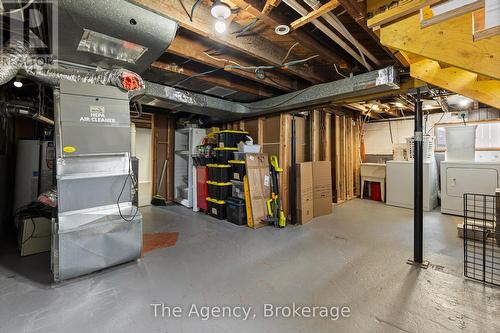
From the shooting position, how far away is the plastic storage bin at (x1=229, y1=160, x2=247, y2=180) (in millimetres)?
3955

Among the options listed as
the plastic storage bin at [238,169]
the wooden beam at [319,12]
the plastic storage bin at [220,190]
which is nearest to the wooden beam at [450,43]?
the wooden beam at [319,12]

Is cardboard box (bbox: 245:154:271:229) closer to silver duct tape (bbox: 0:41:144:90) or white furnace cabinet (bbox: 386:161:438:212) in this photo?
silver duct tape (bbox: 0:41:144:90)

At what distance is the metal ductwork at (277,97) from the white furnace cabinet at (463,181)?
2.91 metres

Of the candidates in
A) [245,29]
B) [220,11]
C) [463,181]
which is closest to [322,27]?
[245,29]

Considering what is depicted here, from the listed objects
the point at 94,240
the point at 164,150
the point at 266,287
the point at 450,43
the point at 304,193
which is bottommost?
the point at 266,287

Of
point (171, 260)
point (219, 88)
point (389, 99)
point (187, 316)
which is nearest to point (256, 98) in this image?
point (219, 88)

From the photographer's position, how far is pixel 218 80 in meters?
3.33

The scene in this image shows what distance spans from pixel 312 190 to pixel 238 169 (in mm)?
1483

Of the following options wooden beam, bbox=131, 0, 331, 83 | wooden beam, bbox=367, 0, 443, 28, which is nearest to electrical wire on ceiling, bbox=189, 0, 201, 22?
wooden beam, bbox=131, 0, 331, 83

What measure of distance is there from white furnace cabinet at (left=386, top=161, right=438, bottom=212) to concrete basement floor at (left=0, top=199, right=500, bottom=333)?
159 cm

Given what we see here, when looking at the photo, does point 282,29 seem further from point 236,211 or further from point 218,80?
point 236,211

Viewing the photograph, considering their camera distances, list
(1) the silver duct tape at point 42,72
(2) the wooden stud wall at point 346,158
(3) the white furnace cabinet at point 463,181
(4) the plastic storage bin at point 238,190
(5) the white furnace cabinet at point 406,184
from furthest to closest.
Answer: (2) the wooden stud wall at point 346,158 < (5) the white furnace cabinet at point 406,184 < (4) the plastic storage bin at point 238,190 < (3) the white furnace cabinet at point 463,181 < (1) the silver duct tape at point 42,72

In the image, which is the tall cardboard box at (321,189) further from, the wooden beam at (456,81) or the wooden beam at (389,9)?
the wooden beam at (389,9)

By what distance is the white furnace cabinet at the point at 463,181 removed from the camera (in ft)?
13.0
